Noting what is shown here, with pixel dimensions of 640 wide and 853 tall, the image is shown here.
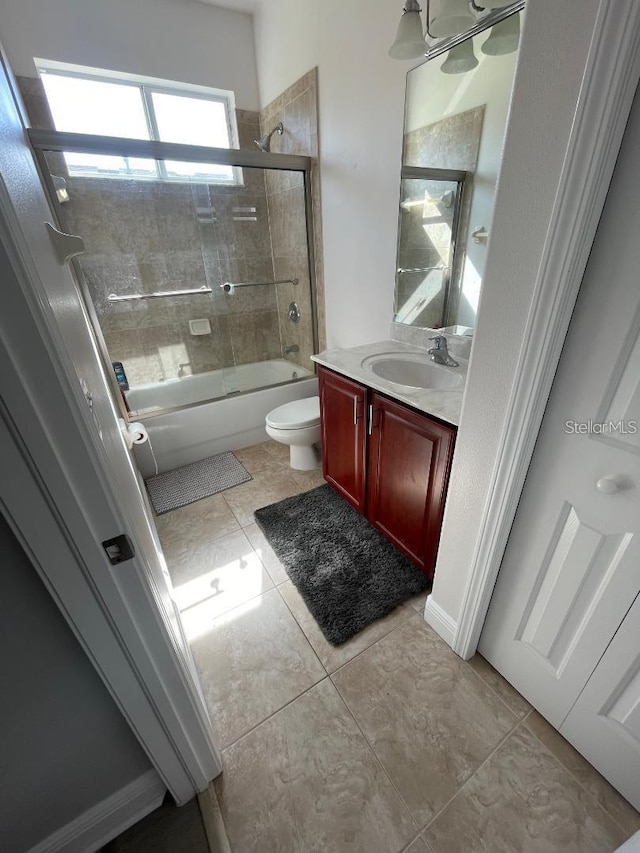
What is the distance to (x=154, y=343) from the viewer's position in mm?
2771

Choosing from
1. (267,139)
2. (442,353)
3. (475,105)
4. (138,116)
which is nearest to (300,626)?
(442,353)

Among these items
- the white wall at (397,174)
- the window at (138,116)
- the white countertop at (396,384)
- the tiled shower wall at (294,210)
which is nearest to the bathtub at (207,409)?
the tiled shower wall at (294,210)

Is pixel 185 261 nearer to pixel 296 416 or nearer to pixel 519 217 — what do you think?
pixel 296 416

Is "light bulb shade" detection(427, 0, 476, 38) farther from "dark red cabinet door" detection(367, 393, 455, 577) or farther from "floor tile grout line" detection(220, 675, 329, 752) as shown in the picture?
"floor tile grout line" detection(220, 675, 329, 752)

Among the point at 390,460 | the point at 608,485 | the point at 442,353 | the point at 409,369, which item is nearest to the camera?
the point at 608,485

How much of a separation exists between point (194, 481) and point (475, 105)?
2417 mm

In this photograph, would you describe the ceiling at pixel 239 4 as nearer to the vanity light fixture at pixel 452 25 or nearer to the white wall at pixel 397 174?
the white wall at pixel 397 174

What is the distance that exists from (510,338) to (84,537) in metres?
0.95

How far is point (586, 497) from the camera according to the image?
82 cm

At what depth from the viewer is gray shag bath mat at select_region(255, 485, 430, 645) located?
4.73 ft

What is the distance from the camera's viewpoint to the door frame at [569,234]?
536 millimetres

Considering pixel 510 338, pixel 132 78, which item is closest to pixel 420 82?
pixel 510 338

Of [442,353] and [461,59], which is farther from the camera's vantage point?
[442,353]

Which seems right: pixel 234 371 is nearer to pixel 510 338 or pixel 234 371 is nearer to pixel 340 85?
pixel 340 85
